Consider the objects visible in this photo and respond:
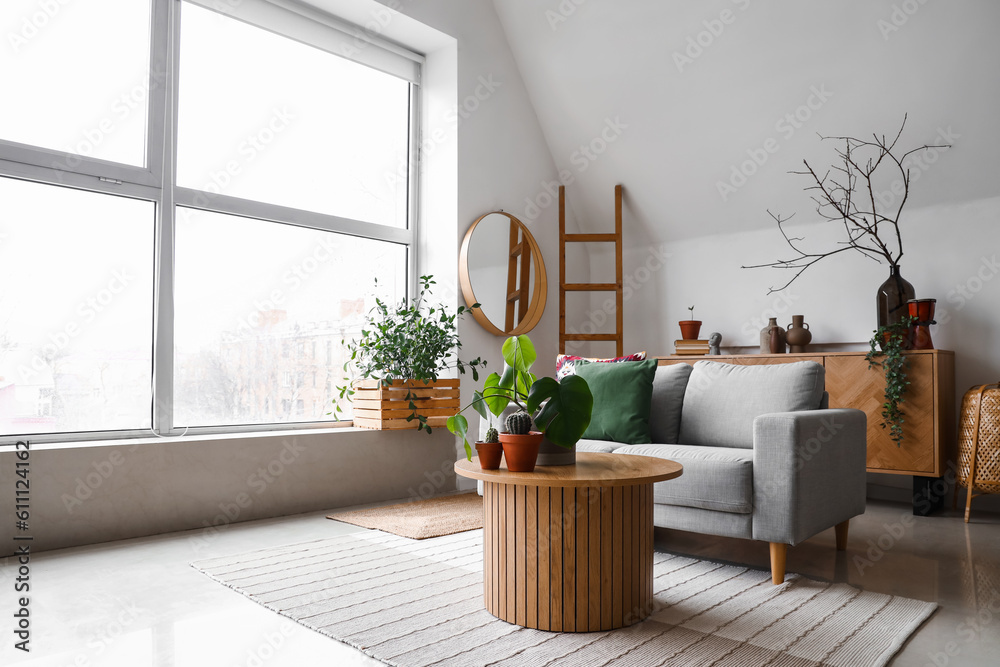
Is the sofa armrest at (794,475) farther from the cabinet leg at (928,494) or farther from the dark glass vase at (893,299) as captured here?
the dark glass vase at (893,299)

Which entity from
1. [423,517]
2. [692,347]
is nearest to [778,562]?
[423,517]

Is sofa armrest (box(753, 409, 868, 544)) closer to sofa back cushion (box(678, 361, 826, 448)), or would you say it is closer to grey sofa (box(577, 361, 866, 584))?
grey sofa (box(577, 361, 866, 584))

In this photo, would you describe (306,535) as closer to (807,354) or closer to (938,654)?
(938,654)

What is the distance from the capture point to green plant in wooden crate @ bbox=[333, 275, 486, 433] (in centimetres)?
419

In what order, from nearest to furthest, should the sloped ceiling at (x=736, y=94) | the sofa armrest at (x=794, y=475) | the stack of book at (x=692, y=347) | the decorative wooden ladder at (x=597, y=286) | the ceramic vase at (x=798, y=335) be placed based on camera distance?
the sofa armrest at (x=794, y=475), the sloped ceiling at (x=736, y=94), the ceramic vase at (x=798, y=335), the stack of book at (x=692, y=347), the decorative wooden ladder at (x=597, y=286)

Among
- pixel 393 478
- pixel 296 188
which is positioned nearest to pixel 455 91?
pixel 296 188

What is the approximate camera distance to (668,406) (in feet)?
11.0

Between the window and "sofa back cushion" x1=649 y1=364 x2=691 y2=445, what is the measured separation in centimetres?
208

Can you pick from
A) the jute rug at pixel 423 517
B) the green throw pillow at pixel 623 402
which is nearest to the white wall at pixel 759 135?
the green throw pillow at pixel 623 402

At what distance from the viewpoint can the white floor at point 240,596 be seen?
182 cm

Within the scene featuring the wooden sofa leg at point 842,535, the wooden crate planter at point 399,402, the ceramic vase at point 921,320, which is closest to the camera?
the wooden sofa leg at point 842,535

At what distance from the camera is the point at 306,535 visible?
3.25 m

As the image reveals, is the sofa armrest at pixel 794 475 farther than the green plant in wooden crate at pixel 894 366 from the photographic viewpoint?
No

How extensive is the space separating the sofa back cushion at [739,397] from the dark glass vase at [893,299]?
1345 millimetres
